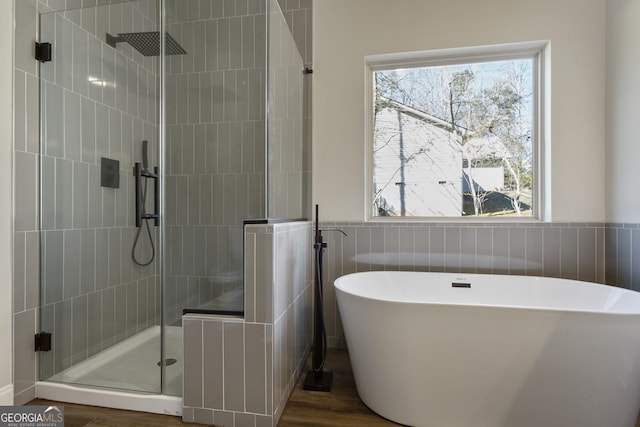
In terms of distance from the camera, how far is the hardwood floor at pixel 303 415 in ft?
4.98

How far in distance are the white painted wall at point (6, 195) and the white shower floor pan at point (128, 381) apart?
22cm

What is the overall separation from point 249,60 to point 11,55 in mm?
1168

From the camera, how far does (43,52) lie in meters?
Answer: 1.73

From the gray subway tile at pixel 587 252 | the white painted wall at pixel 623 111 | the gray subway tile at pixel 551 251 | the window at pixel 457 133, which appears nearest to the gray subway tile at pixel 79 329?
the window at pixel 457 133

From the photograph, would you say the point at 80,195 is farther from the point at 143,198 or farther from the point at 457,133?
the point at 457,133

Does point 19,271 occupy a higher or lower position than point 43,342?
higher

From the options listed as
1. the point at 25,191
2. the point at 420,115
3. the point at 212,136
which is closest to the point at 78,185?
the point at 25,191

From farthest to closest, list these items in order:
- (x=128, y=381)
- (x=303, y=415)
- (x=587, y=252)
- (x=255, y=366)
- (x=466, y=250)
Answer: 1. (x=466, y=250)
2. (x=587, y=252)
3. (x=128, y=381)
4. (x=303, y=415)
5. (x=255, y=366)

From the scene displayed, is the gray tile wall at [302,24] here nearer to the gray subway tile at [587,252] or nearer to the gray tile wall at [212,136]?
the gray tile wall at [212,136]

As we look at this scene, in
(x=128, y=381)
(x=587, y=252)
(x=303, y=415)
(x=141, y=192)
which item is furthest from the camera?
(x=587, y=252)

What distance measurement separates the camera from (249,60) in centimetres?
186

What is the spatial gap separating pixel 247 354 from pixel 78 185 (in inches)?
55.5

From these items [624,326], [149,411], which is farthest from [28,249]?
[624,326]

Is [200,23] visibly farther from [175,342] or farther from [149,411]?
[149,411]
